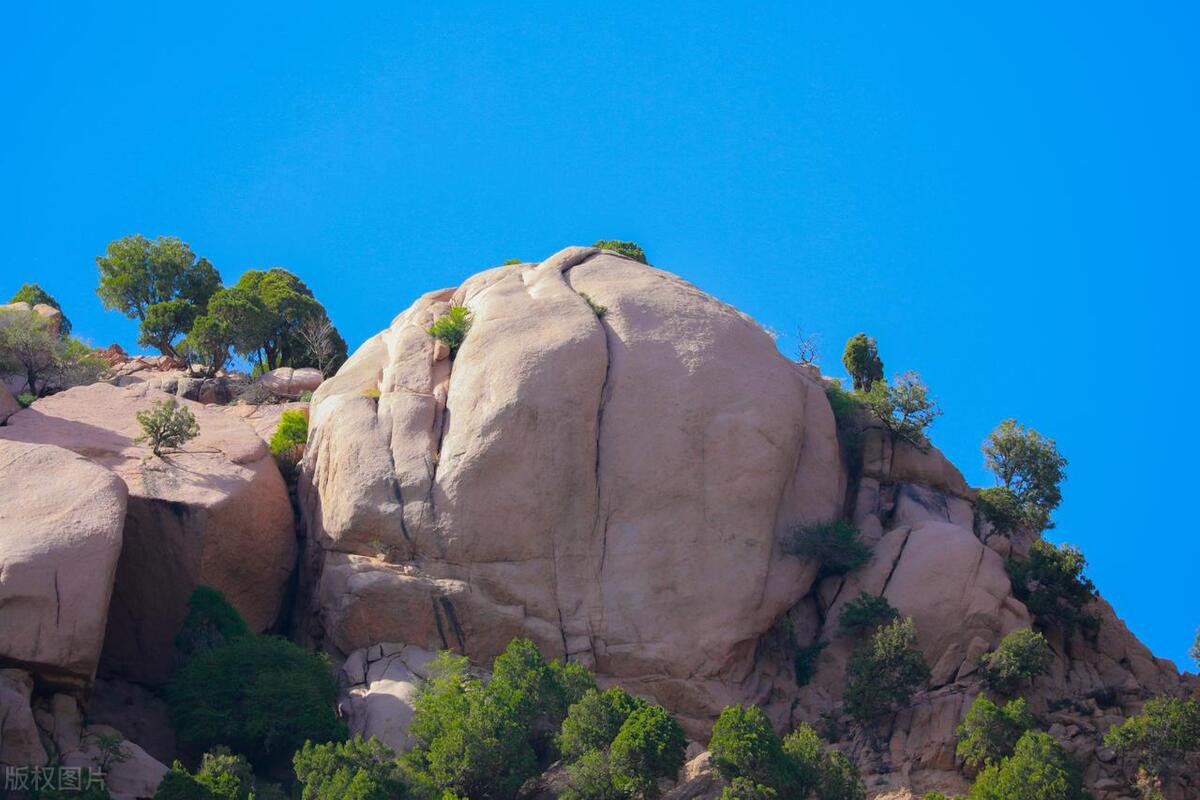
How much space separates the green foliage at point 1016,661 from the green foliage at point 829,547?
5102 mm

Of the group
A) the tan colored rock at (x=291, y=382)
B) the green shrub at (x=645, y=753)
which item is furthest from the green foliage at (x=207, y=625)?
the tan colored rock at (x=291, y=382)

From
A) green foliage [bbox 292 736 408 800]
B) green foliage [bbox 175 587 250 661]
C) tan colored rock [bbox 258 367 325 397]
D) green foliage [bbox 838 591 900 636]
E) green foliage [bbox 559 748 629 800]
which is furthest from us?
tan colored rock [bbox 258 367 325 397]

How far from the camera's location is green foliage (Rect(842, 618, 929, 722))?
Result: 138ft

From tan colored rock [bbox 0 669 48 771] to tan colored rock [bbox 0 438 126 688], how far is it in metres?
1.24

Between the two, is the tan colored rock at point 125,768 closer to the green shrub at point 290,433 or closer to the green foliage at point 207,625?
the green foliage at point 207,625

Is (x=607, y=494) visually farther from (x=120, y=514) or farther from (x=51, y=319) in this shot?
(x=51, y=319)

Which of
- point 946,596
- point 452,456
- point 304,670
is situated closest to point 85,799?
point 304,670

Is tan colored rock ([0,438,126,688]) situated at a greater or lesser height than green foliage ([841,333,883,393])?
lesser

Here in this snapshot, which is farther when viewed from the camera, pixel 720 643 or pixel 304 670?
pixel 720 643

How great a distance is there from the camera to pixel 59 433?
151 feet

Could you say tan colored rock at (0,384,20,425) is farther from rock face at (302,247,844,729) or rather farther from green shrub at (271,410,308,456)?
rock face at (302,247,844,729)

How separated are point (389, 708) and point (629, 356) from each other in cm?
1276

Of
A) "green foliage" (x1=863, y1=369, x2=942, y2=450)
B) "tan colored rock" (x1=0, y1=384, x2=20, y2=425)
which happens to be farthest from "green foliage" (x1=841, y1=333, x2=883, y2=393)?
"tan colored rock" (x1=0, y1=384, x2=20, y2=425)

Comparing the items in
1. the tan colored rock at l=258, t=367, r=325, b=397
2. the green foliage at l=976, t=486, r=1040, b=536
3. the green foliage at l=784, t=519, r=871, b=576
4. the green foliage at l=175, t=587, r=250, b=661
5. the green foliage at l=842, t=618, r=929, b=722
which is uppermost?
Answer: the tan colored rock at l=258, t=367, r=325, b=397
